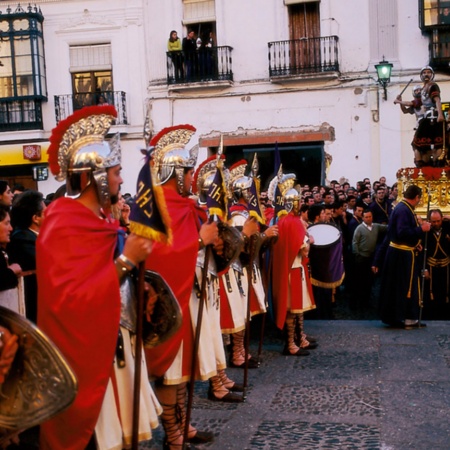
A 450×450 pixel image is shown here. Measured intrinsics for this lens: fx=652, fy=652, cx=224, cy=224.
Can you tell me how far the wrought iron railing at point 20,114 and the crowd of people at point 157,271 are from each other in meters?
13.3

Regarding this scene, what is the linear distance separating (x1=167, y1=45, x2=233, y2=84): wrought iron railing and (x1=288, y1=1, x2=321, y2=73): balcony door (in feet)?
5.97

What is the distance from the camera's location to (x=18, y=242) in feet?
17.0

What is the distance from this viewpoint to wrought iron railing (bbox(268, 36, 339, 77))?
58.2 ft

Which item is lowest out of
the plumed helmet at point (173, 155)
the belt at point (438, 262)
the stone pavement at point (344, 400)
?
the stone pavement at point (344, 400)

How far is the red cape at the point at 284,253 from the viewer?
25.0ft

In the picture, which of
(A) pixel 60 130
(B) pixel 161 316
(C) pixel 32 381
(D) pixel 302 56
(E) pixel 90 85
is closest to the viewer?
(C) pixel 32 381

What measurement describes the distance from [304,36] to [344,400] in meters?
14.1

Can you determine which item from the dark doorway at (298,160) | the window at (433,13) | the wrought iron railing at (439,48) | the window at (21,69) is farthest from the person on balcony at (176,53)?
the wrought iron railing at (439,48)

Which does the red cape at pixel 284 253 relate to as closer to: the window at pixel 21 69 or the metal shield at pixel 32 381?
the metal shield at pixel 32 381

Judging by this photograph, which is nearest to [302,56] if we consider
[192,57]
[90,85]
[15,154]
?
[192,57]

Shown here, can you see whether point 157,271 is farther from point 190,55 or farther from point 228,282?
point 190,55

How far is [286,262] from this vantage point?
7.69 meters

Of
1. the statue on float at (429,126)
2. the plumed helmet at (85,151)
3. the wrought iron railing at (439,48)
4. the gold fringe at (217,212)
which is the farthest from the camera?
the wrought iron railing at (439,48)

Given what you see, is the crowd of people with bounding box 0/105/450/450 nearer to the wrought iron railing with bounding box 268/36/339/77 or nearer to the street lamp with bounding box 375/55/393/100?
Result: the street lamp with bounding box 375/55/393/100
